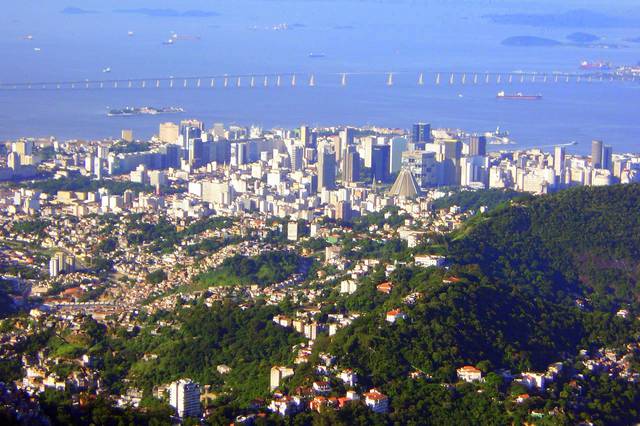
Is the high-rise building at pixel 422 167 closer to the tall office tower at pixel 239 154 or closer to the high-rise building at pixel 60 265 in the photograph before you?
the tall office tower at pixel 239 154

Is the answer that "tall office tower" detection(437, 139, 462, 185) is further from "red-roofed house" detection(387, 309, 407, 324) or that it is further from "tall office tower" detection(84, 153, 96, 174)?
"red-roofed house" detection(387, 309, 407, 324)

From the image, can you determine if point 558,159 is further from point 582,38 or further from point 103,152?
point 582,38

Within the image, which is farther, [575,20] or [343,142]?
[575,20]

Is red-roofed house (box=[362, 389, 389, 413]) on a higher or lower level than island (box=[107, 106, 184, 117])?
higher

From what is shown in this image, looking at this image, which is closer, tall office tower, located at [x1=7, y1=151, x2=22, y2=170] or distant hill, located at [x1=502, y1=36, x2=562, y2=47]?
tall office tower, located at [x1=7, y1=151, x2=22, y2=170]

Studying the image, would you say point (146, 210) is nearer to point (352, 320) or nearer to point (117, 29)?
point (352, 320)

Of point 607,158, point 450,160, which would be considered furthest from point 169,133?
point 607,158

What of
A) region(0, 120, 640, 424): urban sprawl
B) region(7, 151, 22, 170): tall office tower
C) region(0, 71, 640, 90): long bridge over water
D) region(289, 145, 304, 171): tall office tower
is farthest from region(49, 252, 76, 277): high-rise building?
region(0, 71, 640, 90): long bridge over water

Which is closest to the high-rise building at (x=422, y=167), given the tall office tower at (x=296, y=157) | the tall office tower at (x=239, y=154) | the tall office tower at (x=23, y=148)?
the tall office tower at (x=296, y=157)
